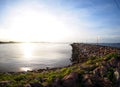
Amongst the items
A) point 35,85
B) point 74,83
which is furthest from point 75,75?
point 35,85

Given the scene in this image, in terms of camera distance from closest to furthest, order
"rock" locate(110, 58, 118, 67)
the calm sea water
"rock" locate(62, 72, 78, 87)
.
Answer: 1. "rock" locate(62, 72, 78, 87)
2. "rock" locate(110, 58, 118, 67)
3. the calm sea water

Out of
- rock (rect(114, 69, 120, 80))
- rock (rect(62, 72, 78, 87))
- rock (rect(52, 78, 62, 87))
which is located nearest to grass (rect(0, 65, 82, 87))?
rock (rect(52, 78, 62, 87))

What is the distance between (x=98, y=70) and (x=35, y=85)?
15.4 feet

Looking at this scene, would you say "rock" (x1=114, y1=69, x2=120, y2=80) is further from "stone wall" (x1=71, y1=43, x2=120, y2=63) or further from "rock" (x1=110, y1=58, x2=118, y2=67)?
"stone wall" (x1=71, y1=43, x2=120, y2=63)

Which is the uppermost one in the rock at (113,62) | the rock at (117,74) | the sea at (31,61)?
the rock at (113,62)

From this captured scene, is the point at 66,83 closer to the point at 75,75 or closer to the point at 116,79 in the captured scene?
the point at 75,75

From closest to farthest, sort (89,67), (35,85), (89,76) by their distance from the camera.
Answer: (35,85)
(89,76)
(89,67)

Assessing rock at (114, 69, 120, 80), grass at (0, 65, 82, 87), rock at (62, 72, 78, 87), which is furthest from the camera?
rock at (114, 69, 120, 80)

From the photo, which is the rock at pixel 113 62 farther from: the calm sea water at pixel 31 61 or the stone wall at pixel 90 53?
the calm sea water at pixel 31 61

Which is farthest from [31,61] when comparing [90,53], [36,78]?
[36,78]

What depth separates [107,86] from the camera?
11.6 m

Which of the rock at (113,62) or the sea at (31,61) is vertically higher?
the rock at (113,62)

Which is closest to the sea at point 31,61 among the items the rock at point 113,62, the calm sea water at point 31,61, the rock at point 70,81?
the calm sea water at point 31,61

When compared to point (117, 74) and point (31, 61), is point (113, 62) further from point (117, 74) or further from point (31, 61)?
point (31, 61)
